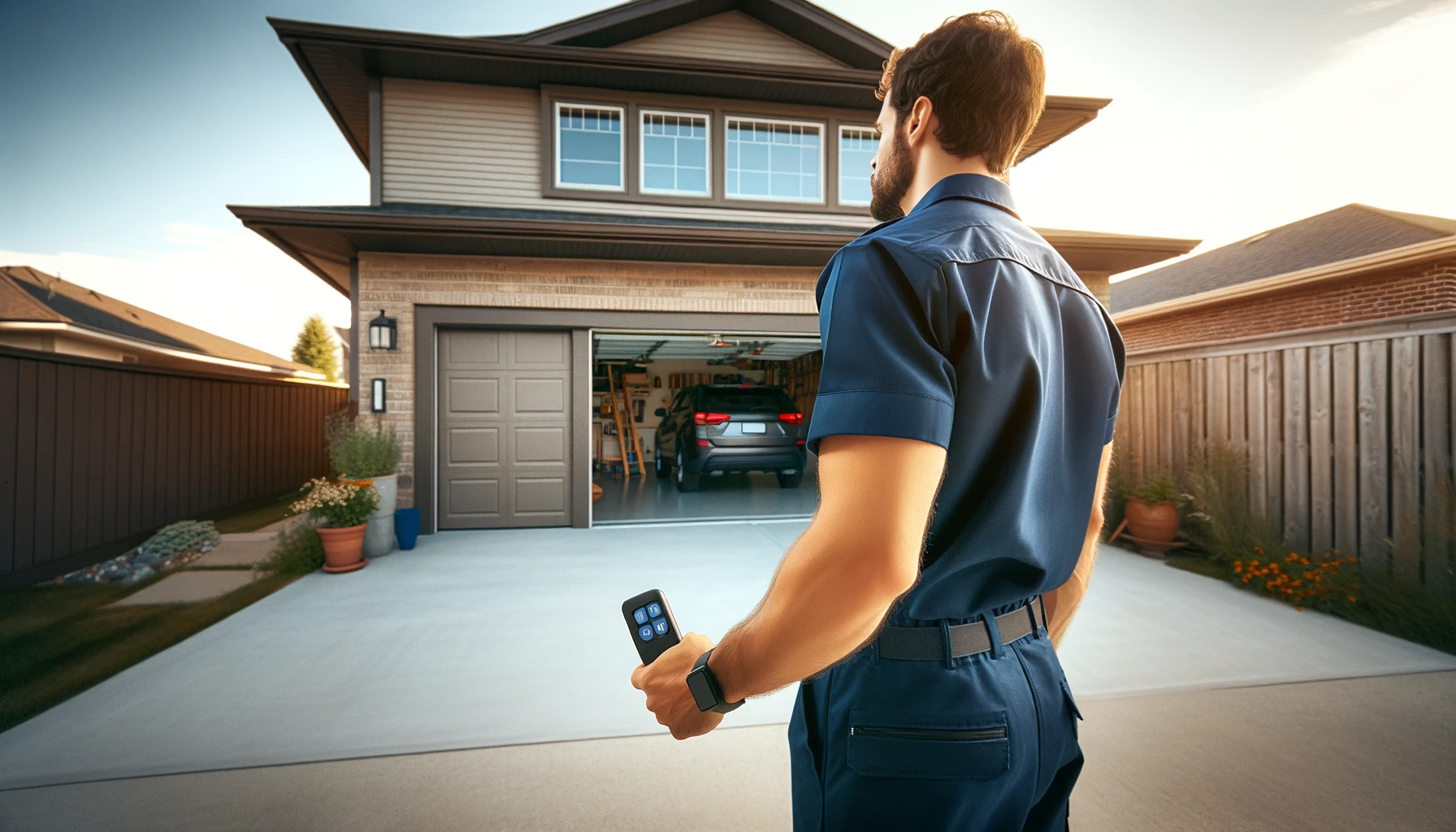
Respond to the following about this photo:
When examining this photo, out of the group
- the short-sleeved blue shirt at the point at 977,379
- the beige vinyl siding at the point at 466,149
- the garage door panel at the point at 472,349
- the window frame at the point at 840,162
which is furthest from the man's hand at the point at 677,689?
the window frame at the point at 840,162

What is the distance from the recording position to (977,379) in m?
0.79

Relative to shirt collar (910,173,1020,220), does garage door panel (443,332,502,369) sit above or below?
above

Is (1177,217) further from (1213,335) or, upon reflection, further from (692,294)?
(692,294)

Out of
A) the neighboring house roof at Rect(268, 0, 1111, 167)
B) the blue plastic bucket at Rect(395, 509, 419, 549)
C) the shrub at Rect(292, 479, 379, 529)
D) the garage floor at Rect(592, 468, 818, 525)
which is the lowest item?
the garage floor at Rect(592, 468, 818, 525)

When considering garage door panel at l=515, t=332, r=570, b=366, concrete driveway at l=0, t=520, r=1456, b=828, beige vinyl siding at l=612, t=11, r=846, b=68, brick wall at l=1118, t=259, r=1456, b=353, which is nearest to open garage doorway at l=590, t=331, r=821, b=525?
garage door panel at l=515, t=332, r=570, b=366

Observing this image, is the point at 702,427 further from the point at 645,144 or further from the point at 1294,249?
the point at 1294,249

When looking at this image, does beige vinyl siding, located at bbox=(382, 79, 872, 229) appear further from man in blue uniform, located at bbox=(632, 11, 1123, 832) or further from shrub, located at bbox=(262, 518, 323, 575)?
man in blue uniform, located at bbox=(632, 11, 1123, 832)

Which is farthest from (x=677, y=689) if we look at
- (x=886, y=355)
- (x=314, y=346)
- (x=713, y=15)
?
(x=314, y=346)

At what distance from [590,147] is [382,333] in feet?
11.4

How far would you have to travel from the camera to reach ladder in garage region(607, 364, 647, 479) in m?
14.0

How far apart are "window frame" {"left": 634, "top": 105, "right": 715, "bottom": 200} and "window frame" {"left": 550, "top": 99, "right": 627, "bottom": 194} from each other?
0.56 ft

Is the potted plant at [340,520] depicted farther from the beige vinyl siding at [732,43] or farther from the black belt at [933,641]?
the beige vinyl siding at [732,43]

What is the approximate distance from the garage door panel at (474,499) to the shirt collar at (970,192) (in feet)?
23.9

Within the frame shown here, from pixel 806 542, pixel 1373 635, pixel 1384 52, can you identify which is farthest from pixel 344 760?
pixel 1384 52
